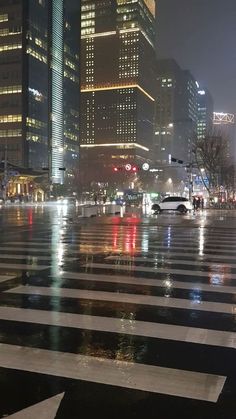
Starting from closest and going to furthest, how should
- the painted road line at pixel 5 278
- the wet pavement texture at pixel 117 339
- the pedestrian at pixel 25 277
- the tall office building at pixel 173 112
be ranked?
the wet pavement texture at pixel 117 339
the pedestrian at pixel 25 277
the painted road line at pixel 5 278
the tall office building at pixel 173 112

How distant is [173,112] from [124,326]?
181117 millimetres

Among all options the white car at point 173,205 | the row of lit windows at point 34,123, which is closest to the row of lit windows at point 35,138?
the row of lit windows at point 34,123

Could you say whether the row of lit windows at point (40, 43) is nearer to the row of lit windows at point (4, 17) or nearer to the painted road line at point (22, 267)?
the row of lit windows at point (4, 17)

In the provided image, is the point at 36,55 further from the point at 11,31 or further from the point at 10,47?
the point at 11,31

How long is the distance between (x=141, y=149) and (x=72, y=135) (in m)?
22.9

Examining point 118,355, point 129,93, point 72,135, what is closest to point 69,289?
point 118,355

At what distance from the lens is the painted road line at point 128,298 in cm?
804

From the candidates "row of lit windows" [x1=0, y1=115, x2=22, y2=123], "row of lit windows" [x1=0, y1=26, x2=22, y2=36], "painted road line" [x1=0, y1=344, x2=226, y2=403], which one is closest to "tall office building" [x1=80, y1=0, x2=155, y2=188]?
"row of lit windows" [x1=0, y1=115, x2=22, y2=123]

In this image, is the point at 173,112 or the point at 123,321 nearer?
the point at 123,321

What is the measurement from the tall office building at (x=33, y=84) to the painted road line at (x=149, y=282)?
392 ft

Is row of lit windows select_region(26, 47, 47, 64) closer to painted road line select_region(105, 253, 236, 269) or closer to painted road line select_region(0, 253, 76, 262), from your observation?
painted road line select_region(0, 253, 76, 262)

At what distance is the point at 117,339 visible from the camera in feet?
20.6

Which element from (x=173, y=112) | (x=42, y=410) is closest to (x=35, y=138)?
(x=173, y=112)

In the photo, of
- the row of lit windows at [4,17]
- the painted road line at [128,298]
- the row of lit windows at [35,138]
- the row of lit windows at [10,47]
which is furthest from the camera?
the row of lit windows at [4,17]
